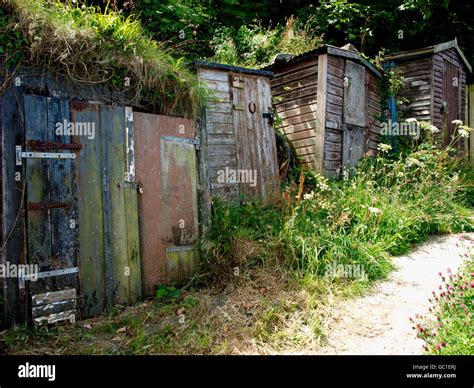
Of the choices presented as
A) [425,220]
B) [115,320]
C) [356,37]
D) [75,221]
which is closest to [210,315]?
[115,320]

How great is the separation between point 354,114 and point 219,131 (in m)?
3.87

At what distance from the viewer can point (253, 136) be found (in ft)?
21.2

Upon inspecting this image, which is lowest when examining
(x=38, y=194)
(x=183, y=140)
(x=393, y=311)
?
(x=393, y=311)

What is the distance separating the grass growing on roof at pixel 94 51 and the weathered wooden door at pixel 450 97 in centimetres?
837

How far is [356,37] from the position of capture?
1066 centimetres

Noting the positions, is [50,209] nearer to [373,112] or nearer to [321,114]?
[321,114]

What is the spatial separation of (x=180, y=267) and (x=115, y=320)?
3.75 feet

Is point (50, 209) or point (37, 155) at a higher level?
point (37, 155)

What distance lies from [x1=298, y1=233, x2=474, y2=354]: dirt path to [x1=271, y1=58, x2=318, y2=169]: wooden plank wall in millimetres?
3187

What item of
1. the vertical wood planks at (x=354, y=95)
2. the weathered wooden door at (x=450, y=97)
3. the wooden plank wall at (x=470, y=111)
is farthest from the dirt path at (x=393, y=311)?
the wooden plank wall at (x=470, y=111)

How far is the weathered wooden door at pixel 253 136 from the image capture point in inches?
245

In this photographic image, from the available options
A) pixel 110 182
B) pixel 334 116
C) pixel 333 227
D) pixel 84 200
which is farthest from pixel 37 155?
pixel 334 116

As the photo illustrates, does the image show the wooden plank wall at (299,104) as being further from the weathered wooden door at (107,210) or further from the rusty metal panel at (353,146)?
the weathered wooden door at (107,210)

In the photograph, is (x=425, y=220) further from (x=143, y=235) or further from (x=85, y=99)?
(x=85, y=99)
